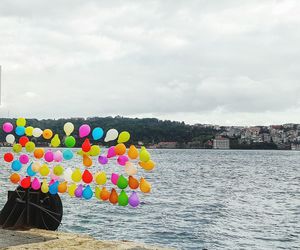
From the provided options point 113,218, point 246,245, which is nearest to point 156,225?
point 113,218

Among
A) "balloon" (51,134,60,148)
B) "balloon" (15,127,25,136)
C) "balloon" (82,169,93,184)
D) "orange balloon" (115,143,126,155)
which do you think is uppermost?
"balloon" (15,127,25,136)

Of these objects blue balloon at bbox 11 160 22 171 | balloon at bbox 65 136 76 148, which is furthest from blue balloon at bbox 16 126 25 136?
balloon at bbox 65 136 76 148

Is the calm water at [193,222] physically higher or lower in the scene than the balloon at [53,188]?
lower

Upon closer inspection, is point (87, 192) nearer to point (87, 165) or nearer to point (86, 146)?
point (87, 165)

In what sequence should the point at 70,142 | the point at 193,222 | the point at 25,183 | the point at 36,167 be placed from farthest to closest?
the point at 193,222 → the point at 36,167 → the point at 70,142 → the point at 25,183

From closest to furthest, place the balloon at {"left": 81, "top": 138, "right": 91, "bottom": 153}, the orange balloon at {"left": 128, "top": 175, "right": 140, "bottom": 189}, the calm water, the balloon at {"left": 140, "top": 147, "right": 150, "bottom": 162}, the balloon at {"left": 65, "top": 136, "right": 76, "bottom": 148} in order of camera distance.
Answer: the balloon at {"left": 140, "top": 147, "right": 150, "bottom": 162} → the orange balloon at {"left": 128, "top": 175, "right": 140, "bottom": 189} → the balloon at {"left": 81, "top": 138, "right": 91, "bottom": 153} → the balloon at {"left": 65, "top": 136, "right": 76, "bottom": 148} → the calm water

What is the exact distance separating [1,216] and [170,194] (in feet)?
81.6

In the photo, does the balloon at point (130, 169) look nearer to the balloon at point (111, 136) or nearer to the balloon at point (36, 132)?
the balloon at point (111, 136)

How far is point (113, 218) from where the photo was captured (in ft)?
75.2

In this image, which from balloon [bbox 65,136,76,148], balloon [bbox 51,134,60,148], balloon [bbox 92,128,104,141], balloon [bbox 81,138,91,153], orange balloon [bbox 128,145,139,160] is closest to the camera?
orange balloon [bbox 128,145,139,160]

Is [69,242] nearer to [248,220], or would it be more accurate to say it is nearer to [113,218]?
[113,218]

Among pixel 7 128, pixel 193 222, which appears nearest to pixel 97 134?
pixel 7 128

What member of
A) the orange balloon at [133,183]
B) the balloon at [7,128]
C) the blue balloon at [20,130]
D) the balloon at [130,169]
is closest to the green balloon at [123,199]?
the orange balloon at [133,183]

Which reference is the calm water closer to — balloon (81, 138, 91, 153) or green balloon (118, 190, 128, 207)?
green balloon (118, 190, 128, 207)
